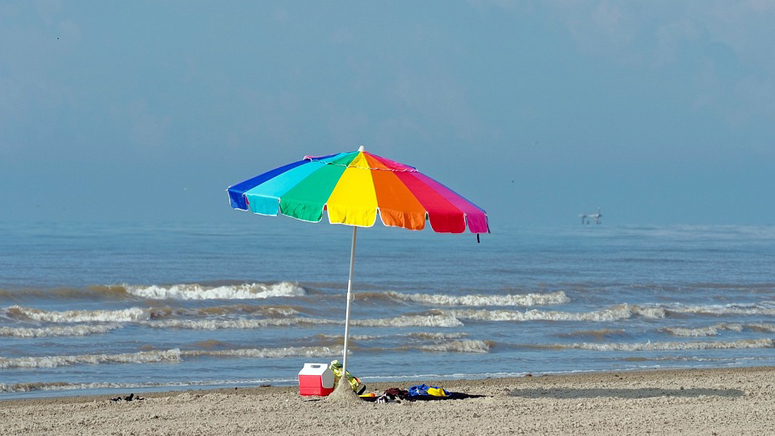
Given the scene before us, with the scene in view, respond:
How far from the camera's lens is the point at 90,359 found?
1281 cm

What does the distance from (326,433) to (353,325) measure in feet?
31.3

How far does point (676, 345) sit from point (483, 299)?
24.1 feet

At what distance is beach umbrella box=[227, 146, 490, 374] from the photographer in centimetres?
795

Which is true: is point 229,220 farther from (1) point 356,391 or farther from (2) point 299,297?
(1) point 356,391

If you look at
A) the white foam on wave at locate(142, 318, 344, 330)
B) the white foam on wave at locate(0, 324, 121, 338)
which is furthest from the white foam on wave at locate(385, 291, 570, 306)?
the white foam on wave at locate(0, 324, 121, 338)

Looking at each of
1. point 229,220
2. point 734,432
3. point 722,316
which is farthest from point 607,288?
point 229,220

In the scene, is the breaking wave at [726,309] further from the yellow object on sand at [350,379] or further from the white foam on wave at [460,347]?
the yellow object on sand at [350,379]

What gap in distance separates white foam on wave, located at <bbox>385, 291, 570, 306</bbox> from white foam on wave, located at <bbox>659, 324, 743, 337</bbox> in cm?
485

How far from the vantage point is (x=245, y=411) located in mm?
8602

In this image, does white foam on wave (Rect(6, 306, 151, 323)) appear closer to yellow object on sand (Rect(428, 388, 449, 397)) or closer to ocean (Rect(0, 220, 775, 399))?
ocean (Rect(0, 220, 775, 399))

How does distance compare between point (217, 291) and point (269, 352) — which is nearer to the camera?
point (269, 352)

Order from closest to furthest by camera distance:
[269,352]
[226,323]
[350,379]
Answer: [350,379], [269,352], [226,323]

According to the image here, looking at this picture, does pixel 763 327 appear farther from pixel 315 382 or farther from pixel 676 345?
pixel 315 382

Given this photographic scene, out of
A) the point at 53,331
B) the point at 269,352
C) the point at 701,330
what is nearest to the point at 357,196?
the point at 269,352
